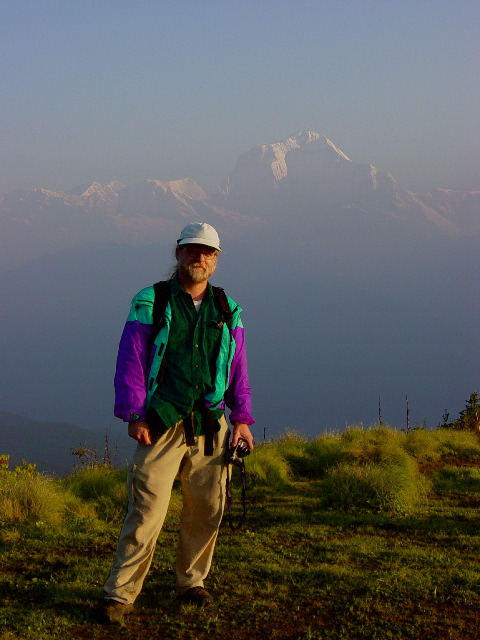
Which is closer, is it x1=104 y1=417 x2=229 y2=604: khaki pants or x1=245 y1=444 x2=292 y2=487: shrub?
x1=104 y1=417 x2=229 y2=604: khaki pants

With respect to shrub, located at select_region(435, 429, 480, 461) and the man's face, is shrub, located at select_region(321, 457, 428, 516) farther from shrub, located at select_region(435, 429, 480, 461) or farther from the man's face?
the man's face

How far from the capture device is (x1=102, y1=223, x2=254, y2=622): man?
4.26 metres

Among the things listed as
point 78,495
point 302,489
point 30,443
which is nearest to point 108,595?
point 78,495

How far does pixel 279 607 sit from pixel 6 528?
309cm

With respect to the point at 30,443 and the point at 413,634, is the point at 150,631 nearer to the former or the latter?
the point at 413,634

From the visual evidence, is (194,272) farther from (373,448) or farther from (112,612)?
(373,448)

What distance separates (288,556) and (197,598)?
1.64 m

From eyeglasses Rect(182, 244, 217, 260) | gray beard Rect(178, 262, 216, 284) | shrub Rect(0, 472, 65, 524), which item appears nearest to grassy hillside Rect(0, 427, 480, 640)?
shrub Rect(0, 472, 65, 524)

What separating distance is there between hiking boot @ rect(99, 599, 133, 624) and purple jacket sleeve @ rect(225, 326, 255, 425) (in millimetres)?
1371

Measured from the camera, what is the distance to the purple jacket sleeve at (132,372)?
4.21m

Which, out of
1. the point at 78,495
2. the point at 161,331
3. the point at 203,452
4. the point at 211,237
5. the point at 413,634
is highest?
the point at 211,237

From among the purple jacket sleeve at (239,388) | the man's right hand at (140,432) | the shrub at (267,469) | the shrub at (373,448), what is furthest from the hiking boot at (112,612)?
the shrub at (373,448)

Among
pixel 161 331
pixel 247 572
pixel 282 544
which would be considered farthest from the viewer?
pixel 282 544

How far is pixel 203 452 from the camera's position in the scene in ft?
14.8
